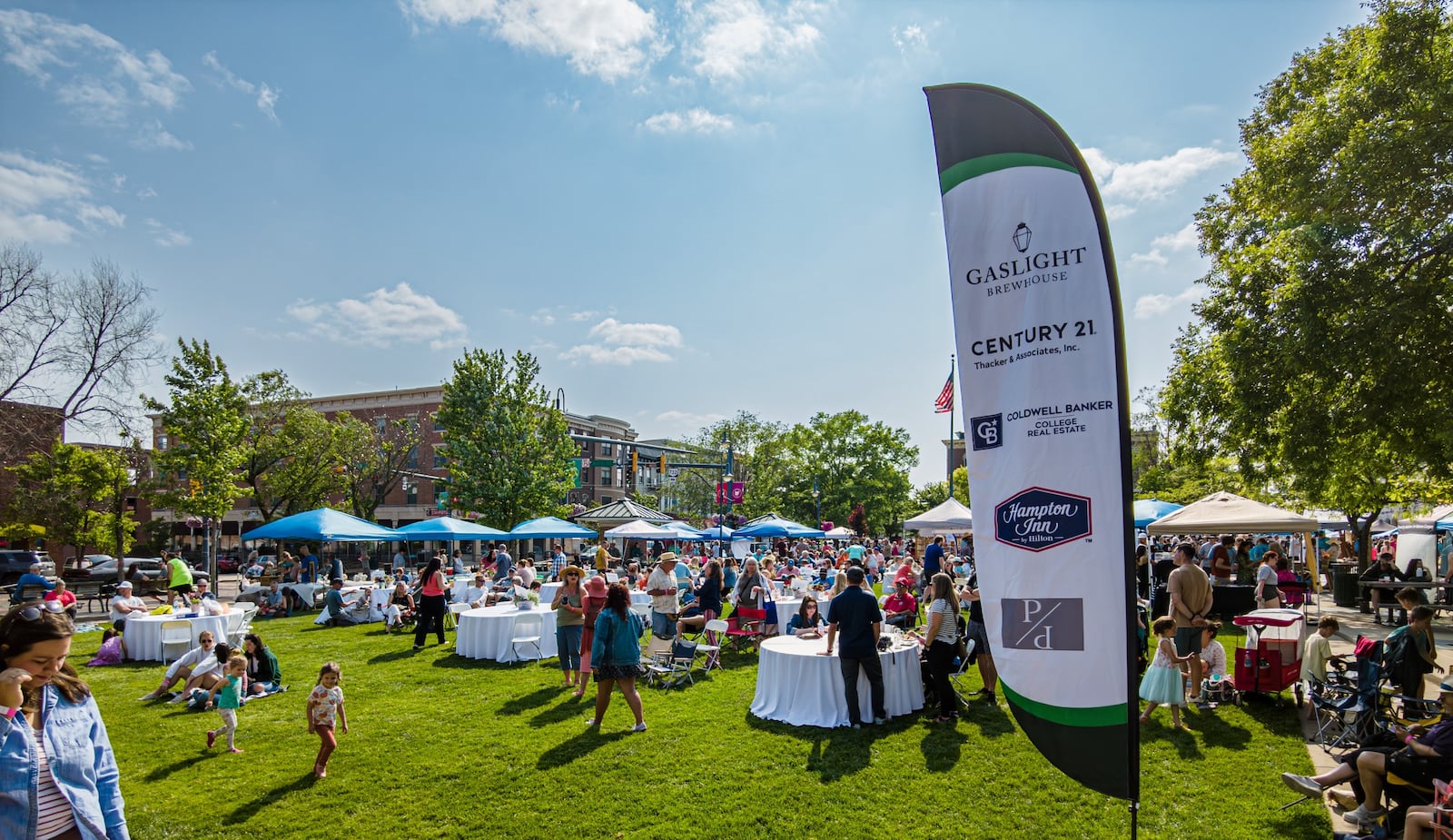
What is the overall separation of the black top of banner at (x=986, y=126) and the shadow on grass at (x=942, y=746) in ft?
18.6

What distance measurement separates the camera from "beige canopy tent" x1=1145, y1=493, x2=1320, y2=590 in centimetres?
1463

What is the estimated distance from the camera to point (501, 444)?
119 ft

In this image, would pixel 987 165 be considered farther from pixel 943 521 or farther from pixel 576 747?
pixel 943 521

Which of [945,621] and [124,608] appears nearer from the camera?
[945,621]

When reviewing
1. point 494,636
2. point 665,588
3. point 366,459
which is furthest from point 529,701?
point 366,459

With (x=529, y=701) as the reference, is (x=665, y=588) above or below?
above

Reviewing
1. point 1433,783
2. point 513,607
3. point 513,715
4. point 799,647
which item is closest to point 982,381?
point 1433,783

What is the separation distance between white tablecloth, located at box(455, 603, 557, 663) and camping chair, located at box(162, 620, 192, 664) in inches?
176

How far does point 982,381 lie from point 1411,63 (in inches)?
516

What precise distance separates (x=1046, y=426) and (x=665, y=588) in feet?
30.9

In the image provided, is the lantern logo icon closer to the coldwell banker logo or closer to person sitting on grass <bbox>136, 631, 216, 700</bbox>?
the coldwell banker logo

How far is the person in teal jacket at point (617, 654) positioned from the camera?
8.16m

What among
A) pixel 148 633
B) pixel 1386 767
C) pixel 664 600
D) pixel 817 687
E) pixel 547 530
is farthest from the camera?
pixel 547 530

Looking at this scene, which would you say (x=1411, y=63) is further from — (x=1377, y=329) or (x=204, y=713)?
(x=204, y=713)
